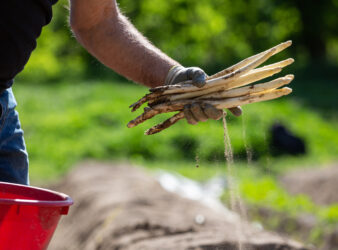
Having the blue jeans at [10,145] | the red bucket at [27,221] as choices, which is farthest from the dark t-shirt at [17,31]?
the red bucket at [27,221]

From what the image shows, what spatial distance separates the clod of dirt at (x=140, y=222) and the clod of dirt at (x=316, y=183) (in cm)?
197

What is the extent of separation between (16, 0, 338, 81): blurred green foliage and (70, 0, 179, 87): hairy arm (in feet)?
50.6

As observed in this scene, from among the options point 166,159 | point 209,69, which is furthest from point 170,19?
point 166,159

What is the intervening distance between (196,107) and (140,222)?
2.21 metres

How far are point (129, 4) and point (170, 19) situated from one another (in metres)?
1.53

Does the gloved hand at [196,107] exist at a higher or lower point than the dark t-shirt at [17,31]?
lower

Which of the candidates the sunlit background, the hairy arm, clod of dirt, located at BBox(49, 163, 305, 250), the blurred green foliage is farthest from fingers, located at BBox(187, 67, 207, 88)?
the blurred green foliage

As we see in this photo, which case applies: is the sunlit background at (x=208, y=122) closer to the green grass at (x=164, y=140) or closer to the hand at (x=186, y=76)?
the green grass at (x=164, y=140)

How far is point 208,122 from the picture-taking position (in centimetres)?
1038

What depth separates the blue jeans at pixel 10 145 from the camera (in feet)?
7.32

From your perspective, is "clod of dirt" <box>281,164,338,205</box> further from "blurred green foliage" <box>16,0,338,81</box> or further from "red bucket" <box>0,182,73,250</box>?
"blurred green foliage" <box>16,0,338,81</box>

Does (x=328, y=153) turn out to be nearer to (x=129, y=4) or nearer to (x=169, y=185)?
(x=169, y=185)

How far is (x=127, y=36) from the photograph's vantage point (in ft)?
7.97

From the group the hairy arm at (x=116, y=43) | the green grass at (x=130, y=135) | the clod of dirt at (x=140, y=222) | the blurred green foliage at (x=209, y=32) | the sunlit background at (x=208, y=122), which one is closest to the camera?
the hairy arm at (x=116, y=43)
